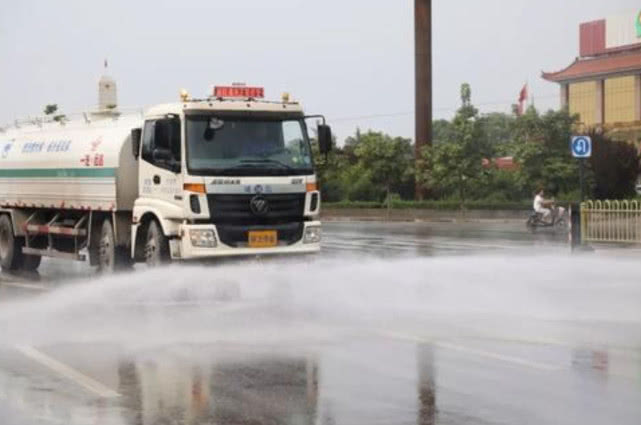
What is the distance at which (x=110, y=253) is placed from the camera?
659 inches

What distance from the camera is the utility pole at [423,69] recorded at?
5472cm

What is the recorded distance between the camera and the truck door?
1462 centimetres

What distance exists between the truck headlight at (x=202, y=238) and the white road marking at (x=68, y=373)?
4.32m

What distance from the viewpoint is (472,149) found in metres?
49.2

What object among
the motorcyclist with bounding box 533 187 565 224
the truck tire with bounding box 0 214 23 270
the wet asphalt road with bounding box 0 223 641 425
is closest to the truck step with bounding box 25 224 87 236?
the truck tire with bounding box 0 214 23 270

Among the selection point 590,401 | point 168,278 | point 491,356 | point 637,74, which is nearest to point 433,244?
point 168,278

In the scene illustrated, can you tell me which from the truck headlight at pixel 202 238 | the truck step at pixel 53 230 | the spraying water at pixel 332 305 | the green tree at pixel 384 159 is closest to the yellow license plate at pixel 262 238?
the spraying water at pixel 332 305

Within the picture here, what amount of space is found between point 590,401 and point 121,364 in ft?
13.3

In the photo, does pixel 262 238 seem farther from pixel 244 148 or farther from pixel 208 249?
pixel 244 148

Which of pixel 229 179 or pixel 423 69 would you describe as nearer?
pixel 229 179

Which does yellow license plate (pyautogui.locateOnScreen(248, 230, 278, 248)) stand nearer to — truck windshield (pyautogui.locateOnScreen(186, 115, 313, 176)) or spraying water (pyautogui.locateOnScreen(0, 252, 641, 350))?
spraying water (pyautogui.locateOnScreen(0, 252, 641, 350))

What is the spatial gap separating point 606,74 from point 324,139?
63.5m

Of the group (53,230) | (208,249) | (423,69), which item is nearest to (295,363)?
(208,249)

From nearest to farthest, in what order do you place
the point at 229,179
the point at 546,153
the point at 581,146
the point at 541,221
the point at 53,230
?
the point at 229,179, the point at 53,230, the point at 581,146, the point at 541,221, the point at 546,153
